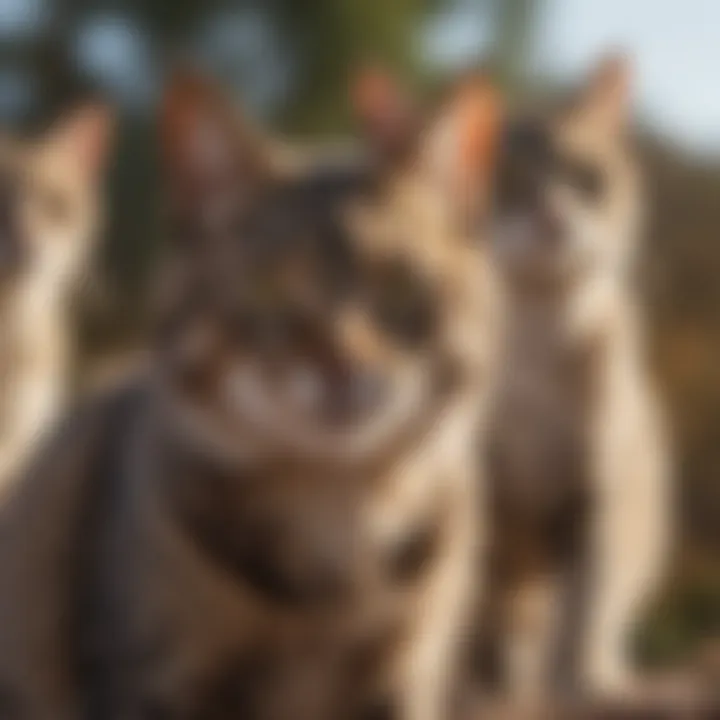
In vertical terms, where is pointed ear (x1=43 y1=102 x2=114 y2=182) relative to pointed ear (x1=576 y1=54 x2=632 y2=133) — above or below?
below

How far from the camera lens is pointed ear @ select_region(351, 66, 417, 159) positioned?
3.64 ft

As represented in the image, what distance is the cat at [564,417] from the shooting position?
4.20 ft

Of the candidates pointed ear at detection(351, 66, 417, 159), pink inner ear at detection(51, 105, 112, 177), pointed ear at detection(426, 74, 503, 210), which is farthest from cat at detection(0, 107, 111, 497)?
pointed ear at detection(426, 74, 503, 210)

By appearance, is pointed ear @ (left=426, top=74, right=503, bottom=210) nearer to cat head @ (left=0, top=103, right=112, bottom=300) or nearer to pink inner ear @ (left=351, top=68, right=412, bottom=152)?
pink inner ear @ (left=351, top=68, right=412, bottom=152)

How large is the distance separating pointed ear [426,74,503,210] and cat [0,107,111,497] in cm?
34

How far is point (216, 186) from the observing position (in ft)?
3.39

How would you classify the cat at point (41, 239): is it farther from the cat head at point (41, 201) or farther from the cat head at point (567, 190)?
the cat head at point (567, 190)

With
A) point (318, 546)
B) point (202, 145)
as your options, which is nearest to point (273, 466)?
point (318, 546)

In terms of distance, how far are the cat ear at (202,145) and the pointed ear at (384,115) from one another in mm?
113

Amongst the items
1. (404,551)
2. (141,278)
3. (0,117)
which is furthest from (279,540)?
(0,117)

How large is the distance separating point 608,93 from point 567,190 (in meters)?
0.09

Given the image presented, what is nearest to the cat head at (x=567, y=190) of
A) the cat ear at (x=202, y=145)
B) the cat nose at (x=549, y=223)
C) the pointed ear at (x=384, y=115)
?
the cat nose at (x=549, y=223)

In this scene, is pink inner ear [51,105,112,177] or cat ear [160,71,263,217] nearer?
cat ear [160,71,263,217]

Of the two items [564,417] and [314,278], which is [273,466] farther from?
[564,417]
